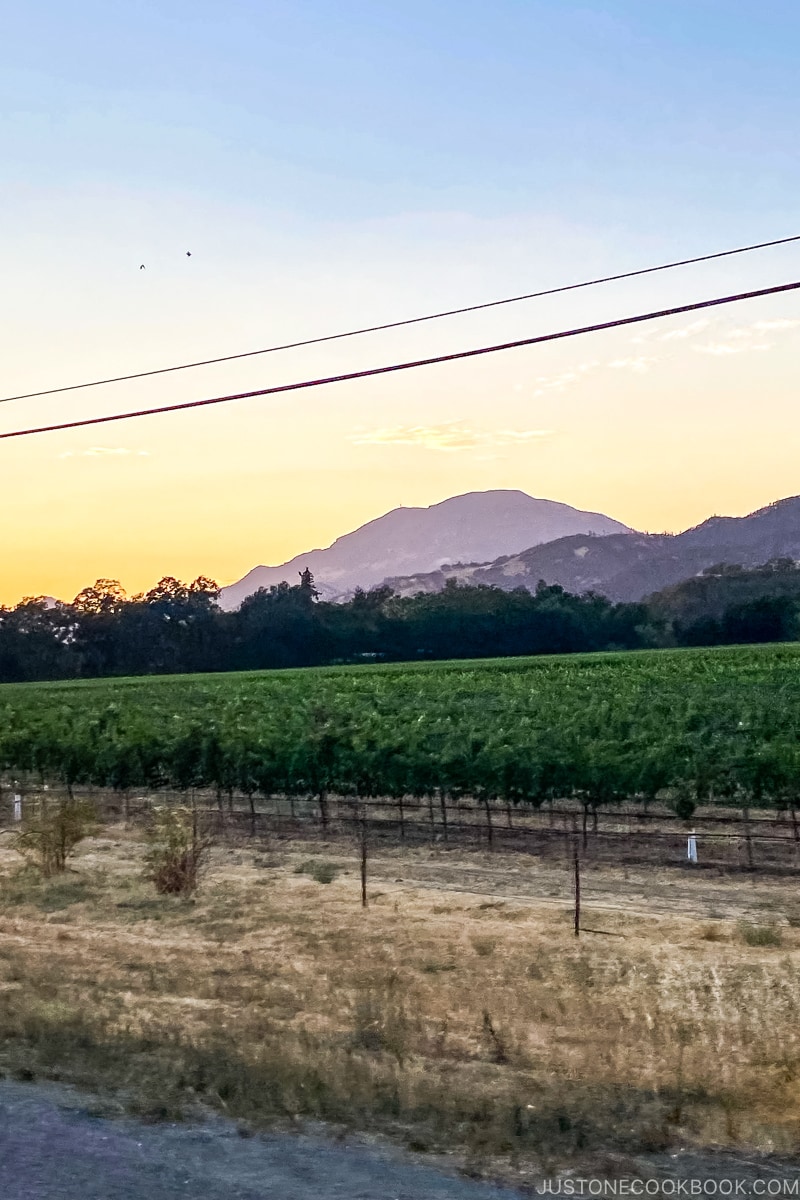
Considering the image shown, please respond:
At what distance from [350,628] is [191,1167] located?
301 ft

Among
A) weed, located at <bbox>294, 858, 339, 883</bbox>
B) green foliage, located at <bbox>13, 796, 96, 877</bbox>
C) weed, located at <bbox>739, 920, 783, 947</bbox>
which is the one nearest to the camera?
weed, located at <bbox>739, 920, 783, 947</bbox>

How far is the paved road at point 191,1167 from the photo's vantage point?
709 cm

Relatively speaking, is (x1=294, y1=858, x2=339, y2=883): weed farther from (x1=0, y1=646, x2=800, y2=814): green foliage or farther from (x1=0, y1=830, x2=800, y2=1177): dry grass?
(x1=0, y1=646, x2=800, y2=814): green foliage

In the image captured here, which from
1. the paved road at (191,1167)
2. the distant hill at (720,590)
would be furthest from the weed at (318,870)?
the distant hill at (720,590)

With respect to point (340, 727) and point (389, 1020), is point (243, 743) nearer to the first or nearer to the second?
point (340, 727)

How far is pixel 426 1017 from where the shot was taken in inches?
436

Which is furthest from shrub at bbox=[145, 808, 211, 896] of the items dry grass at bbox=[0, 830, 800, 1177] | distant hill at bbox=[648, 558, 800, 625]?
distant hill at bbox=[648, 558, 800, 625]

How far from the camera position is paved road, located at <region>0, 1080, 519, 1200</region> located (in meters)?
7.09

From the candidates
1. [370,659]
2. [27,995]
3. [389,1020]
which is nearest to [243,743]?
[27,995]

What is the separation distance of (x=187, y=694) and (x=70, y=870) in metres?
27.4

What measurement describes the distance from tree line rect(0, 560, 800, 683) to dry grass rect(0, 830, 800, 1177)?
3063 inches

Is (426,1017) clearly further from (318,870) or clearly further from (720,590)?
(720,590)

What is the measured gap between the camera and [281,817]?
2664 centimetres

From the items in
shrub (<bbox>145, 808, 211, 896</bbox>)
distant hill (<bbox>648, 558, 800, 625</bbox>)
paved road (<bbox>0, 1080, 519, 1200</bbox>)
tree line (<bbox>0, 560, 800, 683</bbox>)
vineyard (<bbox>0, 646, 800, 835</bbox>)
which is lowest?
paved road (<bbox>0, 1080, 519, 1200</bbox>)
